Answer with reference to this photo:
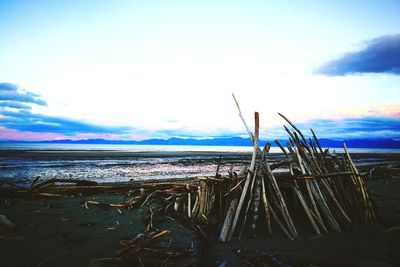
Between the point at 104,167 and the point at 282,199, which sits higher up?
the point at 282,199

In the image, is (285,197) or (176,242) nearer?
(176,242)

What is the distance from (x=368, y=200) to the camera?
4211 millimetres

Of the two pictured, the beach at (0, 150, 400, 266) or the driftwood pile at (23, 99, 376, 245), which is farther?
the driftwood pile at (23, 99, 376, 245)

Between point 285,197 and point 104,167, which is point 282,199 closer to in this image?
point 285,197

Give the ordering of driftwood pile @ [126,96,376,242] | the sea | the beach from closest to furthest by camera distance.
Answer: the beach
driftwood pile @ [126,96,376,242]
the sea

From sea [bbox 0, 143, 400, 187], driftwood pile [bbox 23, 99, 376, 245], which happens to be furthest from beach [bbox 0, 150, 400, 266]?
sea [bbox 0, 143, 400, 187]

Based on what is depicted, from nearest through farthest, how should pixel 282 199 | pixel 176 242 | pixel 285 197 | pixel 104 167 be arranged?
1. pixel 176 242
2. pixel 282 199
3. pixel 285 197
4. pixel 104 167

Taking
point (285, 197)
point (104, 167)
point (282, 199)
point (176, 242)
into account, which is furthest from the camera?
point (104, 167)

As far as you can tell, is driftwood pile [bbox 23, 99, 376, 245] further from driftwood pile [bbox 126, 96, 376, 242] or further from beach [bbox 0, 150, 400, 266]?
beach [bbox 0, 150, 400, 266]

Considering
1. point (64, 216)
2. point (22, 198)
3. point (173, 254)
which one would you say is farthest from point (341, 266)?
point (22, 198)

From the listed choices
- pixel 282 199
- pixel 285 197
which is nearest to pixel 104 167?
pixel 285 197

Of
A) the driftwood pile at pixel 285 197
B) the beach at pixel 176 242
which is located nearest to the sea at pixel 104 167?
the driftwood pile at pixel 285 197

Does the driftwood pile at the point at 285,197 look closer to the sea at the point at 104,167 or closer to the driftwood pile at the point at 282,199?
the driftwood pile at the point at 282,199

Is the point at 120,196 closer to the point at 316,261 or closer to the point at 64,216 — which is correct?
the point at 64,216
